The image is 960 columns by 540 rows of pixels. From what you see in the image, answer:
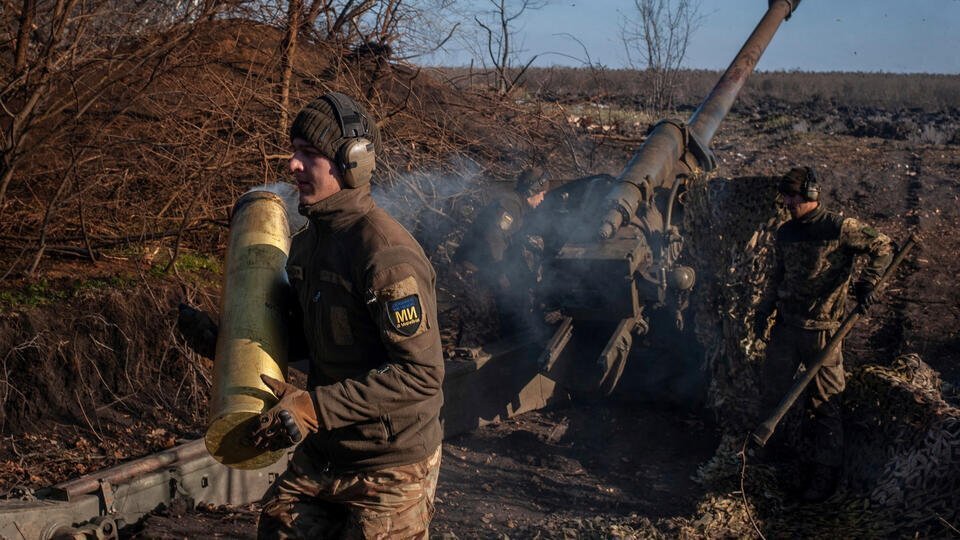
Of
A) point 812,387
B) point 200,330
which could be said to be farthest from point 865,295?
point 200,330

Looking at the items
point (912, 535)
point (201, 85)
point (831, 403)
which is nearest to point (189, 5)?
point (201, 85)

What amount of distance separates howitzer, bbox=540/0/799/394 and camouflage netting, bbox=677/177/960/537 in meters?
0.35

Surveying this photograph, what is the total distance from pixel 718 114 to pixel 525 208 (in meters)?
3.36

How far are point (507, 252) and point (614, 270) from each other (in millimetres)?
1023

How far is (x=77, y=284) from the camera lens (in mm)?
6910

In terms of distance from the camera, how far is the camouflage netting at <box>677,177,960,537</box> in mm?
5781

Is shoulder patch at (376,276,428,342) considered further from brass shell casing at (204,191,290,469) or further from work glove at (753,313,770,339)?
work glove at (753,313,770,339)

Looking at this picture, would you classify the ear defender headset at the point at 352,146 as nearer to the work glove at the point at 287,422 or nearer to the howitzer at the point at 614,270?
the work glove at the point at 287,422

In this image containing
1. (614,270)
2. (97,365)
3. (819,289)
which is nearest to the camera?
(97,365)

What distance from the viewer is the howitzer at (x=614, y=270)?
25.1 ft

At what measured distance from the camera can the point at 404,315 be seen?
2.91 m

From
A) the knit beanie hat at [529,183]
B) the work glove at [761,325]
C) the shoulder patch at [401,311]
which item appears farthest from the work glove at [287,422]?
the knit beanie hat at [529,183]

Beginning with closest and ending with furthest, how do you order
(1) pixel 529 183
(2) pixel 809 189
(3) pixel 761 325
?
(2) pixel 809 189
(3) pixel 761 325
(1) pixel 529 183

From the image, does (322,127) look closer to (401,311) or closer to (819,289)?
(401,311)
